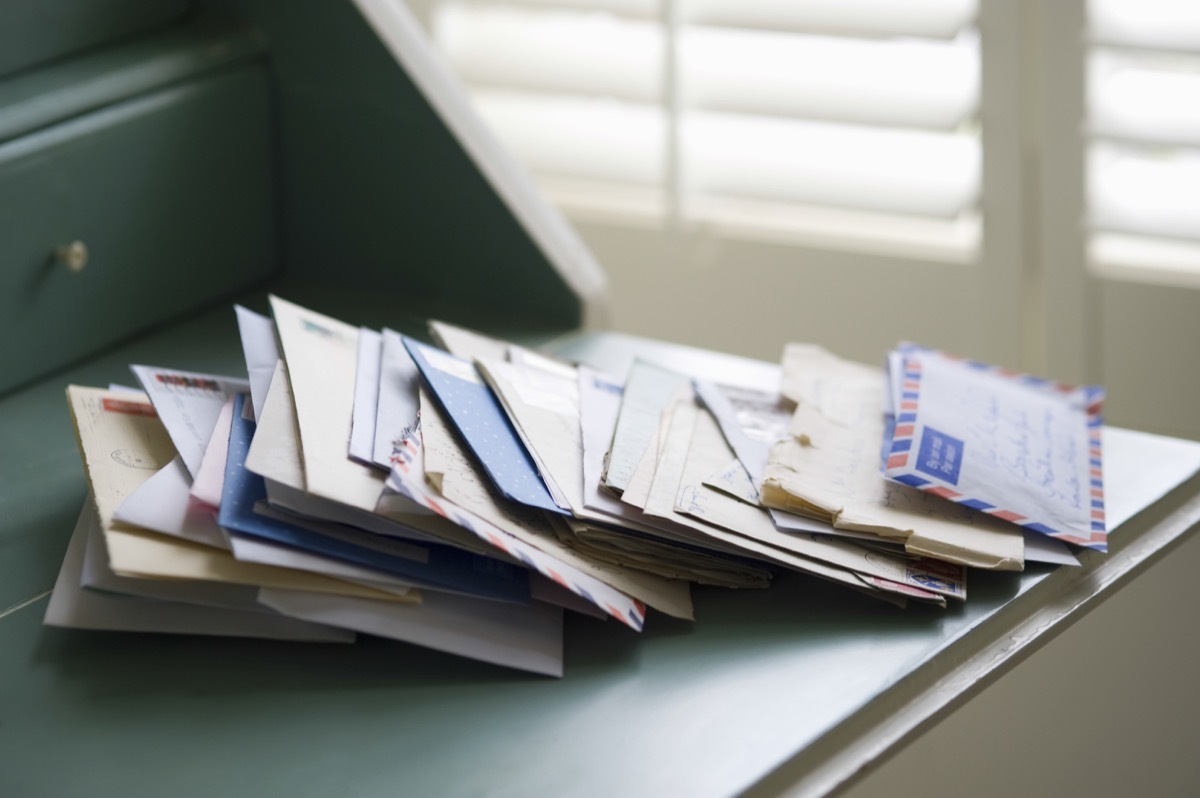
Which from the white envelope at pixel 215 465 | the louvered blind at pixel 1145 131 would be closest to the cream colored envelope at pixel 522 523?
the white envelope at pixel 215 465

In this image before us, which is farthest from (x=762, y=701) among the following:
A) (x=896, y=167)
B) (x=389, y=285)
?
(x=896, y=167)

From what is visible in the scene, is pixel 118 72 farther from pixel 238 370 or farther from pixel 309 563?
pixel 309 563

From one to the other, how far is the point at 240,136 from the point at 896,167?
0.80 metres

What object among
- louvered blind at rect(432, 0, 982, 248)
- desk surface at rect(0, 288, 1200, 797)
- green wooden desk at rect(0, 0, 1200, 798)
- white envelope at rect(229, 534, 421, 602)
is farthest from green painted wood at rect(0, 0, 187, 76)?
louvered blind at rect(432, 0, 982, 248)

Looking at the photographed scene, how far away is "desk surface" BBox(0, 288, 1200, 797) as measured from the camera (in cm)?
58

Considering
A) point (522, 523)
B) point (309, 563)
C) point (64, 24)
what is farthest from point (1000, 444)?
point (64, 24)

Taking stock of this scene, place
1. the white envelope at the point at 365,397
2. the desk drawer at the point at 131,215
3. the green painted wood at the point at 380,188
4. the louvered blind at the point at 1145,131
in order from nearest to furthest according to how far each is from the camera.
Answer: the white envelope at the point at 365,397 → the desk drawer at the point at 131,215 → the green painted wood at the point at 380,188 → the louvered blind at the point at 1145,131

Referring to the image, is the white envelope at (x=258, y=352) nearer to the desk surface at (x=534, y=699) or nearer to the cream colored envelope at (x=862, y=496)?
the desk surface at (x=534, y=699)

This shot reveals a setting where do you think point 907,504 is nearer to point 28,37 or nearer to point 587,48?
point 28,37

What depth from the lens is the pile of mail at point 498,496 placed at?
65cm

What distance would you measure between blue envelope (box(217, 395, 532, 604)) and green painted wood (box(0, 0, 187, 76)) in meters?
0.49

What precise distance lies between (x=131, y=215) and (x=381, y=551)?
523 mm

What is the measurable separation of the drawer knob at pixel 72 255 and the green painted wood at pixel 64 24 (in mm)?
140

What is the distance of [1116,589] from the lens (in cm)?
73
